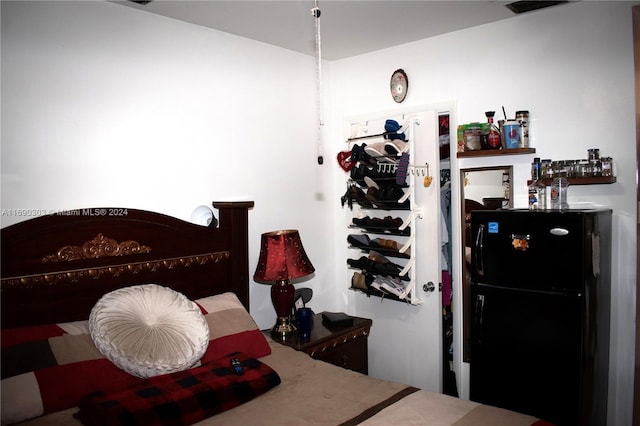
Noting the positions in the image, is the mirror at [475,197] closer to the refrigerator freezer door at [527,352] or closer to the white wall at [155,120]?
the refrigerator freezer door at [527,352]

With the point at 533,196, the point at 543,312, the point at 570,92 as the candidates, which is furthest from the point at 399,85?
the point at 543,312

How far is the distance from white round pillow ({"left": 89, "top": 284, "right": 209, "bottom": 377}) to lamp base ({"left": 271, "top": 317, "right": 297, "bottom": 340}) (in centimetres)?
71

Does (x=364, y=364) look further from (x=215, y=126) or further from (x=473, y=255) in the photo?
(x=215, y=126)

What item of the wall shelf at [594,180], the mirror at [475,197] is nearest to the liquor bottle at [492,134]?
the mirror at [475,197]

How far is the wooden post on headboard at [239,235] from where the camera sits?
9.69 ft

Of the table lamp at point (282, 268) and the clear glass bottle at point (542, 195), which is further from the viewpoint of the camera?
the table lamp at point (282, 268)

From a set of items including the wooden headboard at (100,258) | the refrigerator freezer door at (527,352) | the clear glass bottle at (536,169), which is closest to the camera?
the wooden headboard at (100,258)

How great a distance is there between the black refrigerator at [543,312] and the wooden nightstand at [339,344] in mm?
790

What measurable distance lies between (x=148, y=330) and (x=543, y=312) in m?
1.90

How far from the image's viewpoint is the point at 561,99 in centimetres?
276

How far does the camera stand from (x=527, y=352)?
246cm

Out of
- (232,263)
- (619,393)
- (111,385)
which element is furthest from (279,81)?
(619,393)

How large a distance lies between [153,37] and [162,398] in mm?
1942

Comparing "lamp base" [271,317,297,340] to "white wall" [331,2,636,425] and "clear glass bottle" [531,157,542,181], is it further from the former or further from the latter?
"clear glass bottle" [531,157,542,181]
